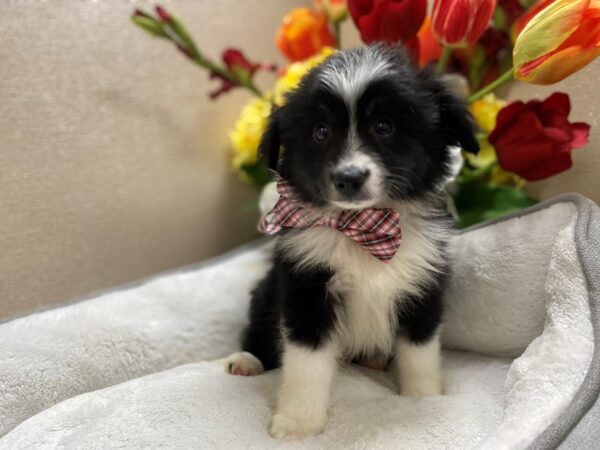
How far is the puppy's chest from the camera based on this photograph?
1367mm

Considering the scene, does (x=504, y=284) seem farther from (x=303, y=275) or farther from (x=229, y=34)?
(x=229, y=34)

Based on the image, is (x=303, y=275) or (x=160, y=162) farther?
(x=160, y=162)

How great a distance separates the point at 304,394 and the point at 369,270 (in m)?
0.36

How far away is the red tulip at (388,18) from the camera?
165 cm

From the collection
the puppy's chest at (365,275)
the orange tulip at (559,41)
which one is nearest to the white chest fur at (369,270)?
the puppy's chest at (365,275)

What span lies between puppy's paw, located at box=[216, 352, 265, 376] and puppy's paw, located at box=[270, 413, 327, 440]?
32 centimetres

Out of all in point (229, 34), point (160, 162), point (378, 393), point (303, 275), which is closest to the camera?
point (303, 275)

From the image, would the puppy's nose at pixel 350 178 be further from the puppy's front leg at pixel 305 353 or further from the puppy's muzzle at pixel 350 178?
the puppy's front leg at pixel 305 353

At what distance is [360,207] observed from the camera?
4.16ft

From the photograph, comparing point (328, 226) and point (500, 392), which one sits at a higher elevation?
point (328, 226)

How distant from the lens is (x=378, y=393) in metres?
1.49

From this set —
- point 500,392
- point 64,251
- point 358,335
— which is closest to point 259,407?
point 358,335

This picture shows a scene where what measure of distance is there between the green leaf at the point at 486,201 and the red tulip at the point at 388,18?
2.04 ft

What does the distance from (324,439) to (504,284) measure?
2.39 ft
